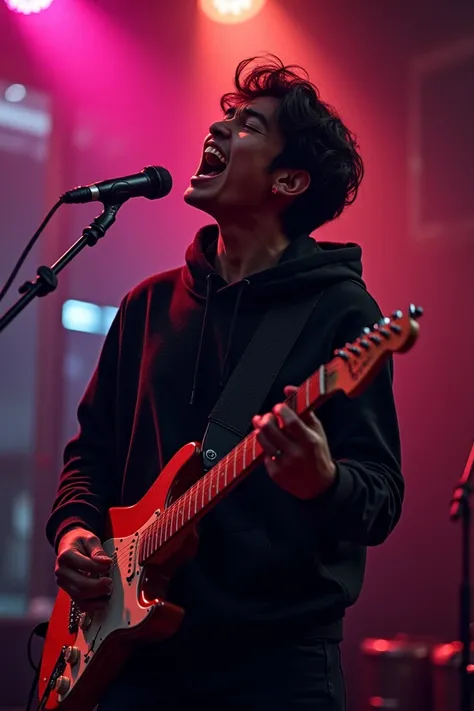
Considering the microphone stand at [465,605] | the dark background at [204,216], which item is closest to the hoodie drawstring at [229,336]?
the microphone stand at [465,605]

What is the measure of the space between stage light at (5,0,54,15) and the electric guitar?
3115mm

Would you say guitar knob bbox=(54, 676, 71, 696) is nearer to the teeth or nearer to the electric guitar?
the electric guitar

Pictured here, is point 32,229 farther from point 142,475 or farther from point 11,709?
point 142,475

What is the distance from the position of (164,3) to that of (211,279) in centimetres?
305

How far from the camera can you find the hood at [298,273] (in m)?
2.01

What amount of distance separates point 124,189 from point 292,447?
29.5 inches

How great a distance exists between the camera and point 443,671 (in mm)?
3943

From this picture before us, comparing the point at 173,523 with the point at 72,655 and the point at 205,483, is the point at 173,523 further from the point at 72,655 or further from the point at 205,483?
the point at 72,655

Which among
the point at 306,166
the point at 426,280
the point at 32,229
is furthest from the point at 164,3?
the point at 306,166

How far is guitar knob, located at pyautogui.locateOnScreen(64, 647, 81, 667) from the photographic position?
1.89 m

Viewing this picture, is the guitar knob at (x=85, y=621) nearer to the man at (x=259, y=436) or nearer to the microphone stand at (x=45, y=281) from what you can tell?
the man at (x=259, y=436)

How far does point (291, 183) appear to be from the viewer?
2.28 metres

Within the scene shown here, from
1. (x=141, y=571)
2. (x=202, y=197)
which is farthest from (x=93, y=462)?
(x=202, y=197)

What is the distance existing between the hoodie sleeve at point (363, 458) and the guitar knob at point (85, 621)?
51 centimetres
